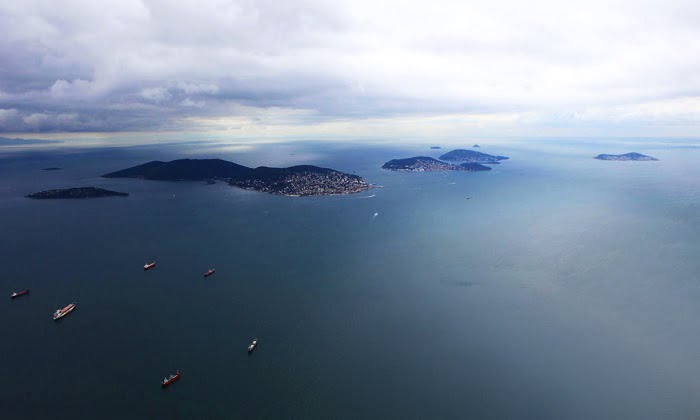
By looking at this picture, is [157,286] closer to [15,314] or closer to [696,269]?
[15,314]

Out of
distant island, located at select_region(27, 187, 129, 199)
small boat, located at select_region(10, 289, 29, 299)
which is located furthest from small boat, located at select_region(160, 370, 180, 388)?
distant island, located at select_region(27, 187, 129, 199)

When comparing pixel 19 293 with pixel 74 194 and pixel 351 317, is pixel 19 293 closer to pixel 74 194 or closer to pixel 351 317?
pixel 351 317

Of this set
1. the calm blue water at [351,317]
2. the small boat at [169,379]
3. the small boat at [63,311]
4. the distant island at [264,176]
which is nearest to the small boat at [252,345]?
the calm blue water at [351,317]

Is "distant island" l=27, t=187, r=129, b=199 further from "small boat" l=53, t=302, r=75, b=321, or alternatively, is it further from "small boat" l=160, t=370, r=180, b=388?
"small boat" l=160, t=370, r=180, b=388

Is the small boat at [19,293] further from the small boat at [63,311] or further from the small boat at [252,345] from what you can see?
the small boat at [252,345]

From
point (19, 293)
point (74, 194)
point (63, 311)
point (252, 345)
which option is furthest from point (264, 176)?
point (252, 345)

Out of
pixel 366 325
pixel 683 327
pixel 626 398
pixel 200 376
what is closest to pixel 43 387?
pixel 200 376
